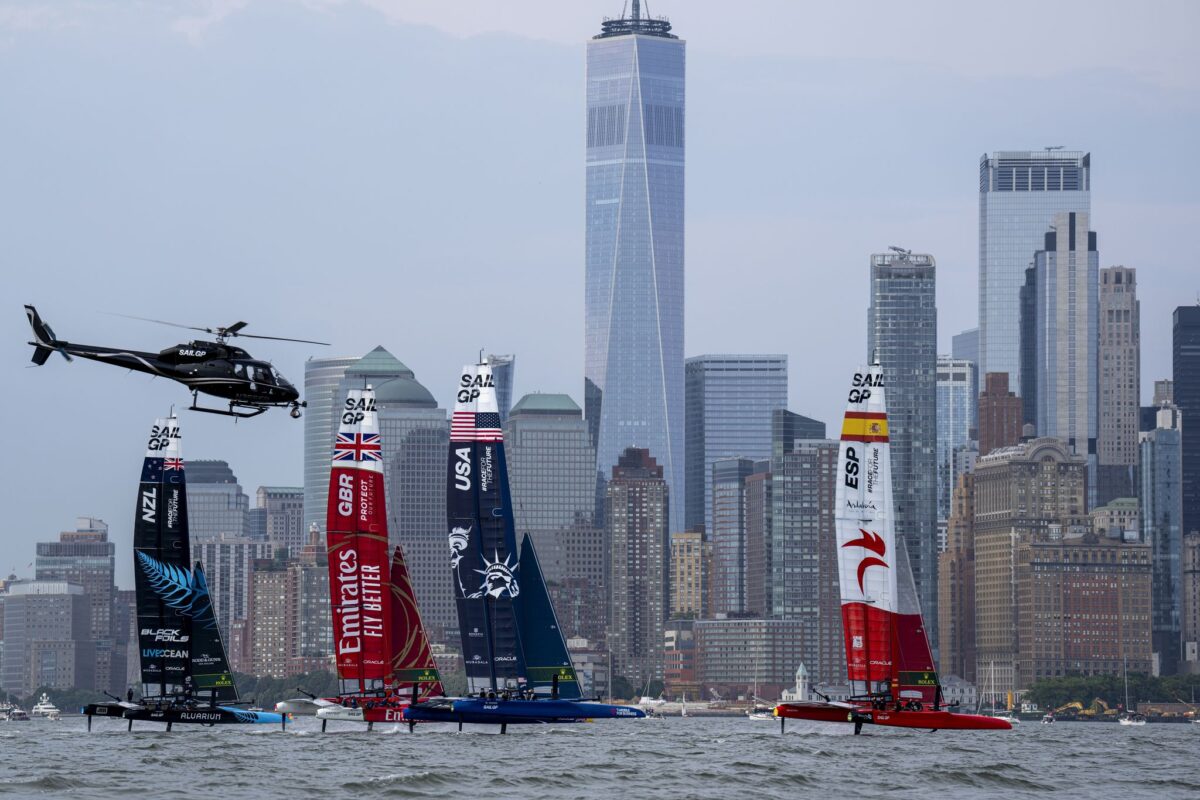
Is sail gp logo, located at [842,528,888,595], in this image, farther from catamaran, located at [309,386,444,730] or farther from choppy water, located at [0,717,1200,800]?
catamaran, located at [309,386,444,730]

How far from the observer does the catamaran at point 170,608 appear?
108m

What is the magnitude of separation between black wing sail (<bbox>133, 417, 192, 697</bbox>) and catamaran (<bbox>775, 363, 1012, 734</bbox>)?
3076 cm

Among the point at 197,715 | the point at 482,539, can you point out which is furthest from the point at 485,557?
the point at 197,715

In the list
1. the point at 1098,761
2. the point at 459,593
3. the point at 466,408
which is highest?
the point at 466,408

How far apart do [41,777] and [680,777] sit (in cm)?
2144

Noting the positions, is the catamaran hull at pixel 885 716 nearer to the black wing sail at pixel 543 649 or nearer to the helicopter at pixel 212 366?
the black wing sail at pixel 543 649

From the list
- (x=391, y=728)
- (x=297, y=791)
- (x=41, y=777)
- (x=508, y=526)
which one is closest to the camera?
(x=297, y=791)

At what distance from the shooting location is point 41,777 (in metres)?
76.8

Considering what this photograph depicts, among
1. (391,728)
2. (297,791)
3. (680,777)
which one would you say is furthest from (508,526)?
(297,791)

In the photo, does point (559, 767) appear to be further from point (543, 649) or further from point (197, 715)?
point (197, 715)


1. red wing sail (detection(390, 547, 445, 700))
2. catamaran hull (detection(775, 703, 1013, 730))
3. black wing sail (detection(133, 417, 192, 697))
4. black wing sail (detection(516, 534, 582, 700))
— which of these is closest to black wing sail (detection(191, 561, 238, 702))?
black wing sail (detection(133, 417, 192, 697))

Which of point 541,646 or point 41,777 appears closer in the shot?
point 41,777

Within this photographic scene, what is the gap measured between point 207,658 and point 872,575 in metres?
31.4

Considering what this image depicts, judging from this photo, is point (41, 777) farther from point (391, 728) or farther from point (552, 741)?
point (391, 728)
